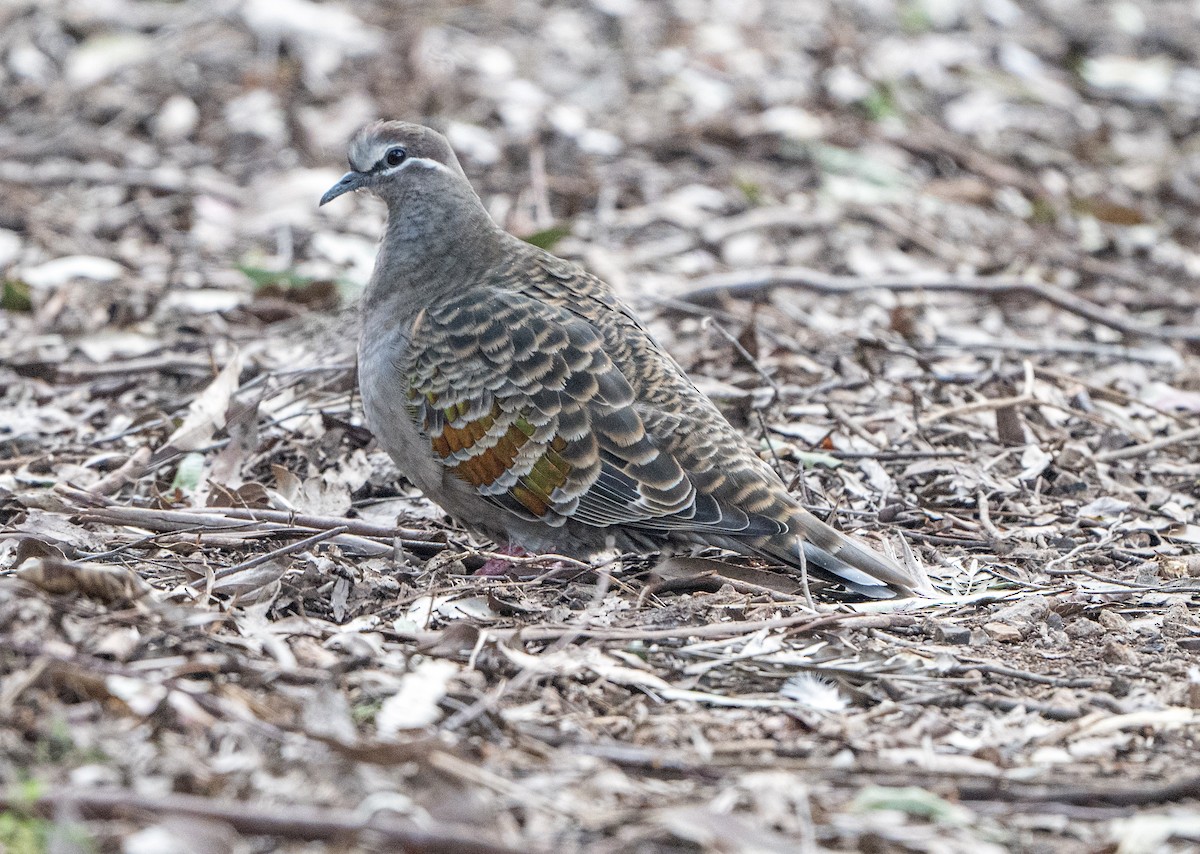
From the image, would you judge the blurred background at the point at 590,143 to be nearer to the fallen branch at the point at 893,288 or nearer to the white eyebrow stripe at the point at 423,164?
the fallen branch at the point at 893,288

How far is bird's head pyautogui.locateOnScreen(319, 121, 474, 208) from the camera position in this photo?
5.57m

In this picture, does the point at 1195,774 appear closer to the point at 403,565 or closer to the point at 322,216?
the point at 403,565

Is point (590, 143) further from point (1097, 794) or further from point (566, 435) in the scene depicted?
point (1097, 794)

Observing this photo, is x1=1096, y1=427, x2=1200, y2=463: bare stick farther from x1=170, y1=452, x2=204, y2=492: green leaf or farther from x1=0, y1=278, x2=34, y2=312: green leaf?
x1=0, y1=278, x2=34, y2=312: green leaf

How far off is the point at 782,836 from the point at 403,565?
2081mm

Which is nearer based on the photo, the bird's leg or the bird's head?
the bird's leg

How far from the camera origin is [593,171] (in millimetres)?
9172

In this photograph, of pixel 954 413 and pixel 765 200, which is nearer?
pixel 954 413

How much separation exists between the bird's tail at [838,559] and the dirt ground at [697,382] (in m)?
0.10

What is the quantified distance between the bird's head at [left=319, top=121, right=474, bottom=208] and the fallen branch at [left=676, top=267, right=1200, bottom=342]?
6.67 ft

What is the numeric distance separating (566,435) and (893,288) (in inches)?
131

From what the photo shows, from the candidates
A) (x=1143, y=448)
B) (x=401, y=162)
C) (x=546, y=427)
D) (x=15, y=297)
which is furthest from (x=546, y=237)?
(x=1143, y=448)

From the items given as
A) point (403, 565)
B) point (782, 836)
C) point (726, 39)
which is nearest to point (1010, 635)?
point (782, 836)

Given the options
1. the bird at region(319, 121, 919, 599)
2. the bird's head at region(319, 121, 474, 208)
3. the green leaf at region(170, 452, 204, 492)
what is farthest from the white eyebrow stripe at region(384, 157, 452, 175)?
the green leaf at region(170, 452, 204, 492)
